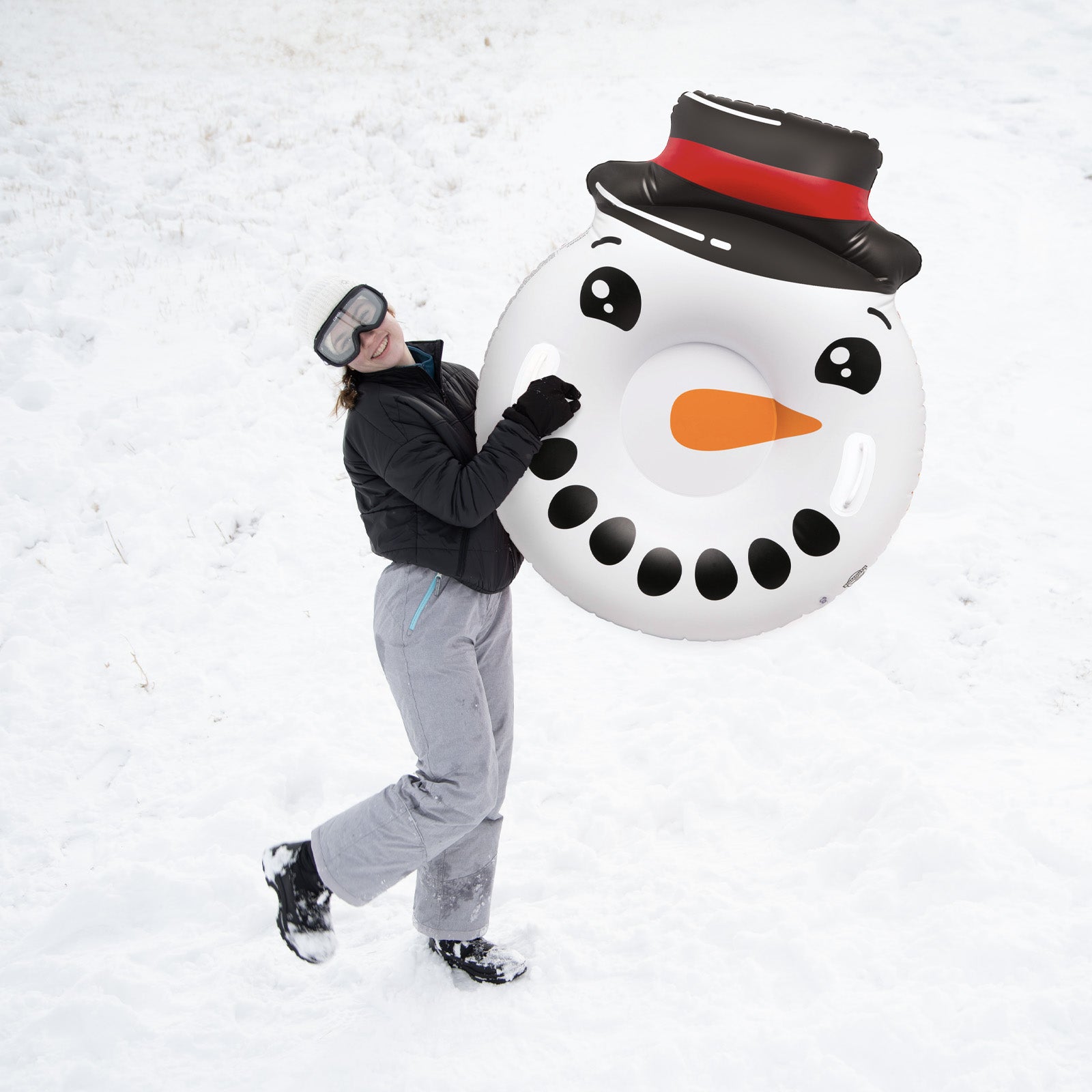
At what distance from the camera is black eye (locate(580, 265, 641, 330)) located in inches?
58.3

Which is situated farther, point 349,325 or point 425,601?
point 425,601

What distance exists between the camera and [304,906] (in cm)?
157

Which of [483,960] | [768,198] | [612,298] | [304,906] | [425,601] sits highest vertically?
[768,198]

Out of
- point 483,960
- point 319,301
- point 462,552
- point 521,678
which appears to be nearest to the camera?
point 319,301

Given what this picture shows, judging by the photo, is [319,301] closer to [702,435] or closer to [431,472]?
[431,472]

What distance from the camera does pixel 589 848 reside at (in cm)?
214

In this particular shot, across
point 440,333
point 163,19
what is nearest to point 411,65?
→ point 163,19

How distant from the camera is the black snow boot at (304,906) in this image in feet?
5.16

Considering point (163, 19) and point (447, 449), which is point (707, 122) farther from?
point (163, 19)

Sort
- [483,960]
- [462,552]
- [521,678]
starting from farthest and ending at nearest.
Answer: [521,678] < [483,960] < [462,552]

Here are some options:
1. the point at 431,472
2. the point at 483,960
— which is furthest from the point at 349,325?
the point at 483,960

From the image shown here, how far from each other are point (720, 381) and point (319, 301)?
2.49 ft

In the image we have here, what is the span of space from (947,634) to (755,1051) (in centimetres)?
167

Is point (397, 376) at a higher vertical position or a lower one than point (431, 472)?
higher
